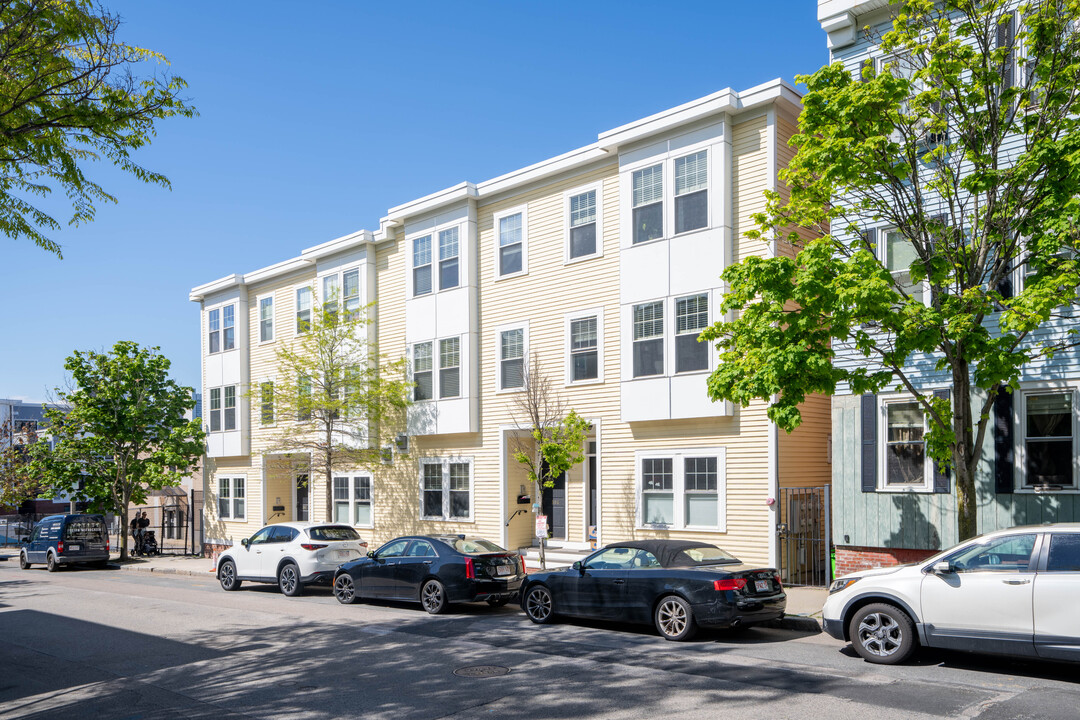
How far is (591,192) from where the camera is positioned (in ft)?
68.1

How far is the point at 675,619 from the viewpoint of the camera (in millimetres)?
11914

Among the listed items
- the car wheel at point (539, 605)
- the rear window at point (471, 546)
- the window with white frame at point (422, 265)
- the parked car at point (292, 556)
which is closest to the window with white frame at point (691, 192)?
the rear window at point (471, 546)

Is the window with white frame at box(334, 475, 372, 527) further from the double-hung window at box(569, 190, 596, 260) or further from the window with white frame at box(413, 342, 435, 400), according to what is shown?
the double-hung window at box(569, 190, 596, 260)

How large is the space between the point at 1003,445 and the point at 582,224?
10.5 meters

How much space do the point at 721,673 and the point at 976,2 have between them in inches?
381

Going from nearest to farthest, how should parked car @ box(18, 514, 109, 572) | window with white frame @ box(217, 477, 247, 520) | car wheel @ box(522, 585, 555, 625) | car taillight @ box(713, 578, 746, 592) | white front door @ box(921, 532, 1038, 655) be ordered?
1. white front door @ box(921, 532, 1038, 655)
2. car taillight @ box(713, 578, 746, 592)
3. car wheel @ box(522, 585, 555, 625)
4. parked car @ box(18, 514, 109, 572)
5. window with white frame @ box(217, 477, 247, 520)

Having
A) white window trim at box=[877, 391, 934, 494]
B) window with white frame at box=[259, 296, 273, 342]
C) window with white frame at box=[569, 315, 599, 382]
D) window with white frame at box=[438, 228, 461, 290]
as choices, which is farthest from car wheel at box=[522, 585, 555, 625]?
window with white frame at box=[259, 296, 273, 342]

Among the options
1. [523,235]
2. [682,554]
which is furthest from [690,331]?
[682,554]

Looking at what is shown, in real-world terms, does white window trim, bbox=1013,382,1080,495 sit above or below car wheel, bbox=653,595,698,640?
above

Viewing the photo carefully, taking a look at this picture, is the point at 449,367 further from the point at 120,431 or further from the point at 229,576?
the point at 120,431

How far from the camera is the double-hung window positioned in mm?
20734

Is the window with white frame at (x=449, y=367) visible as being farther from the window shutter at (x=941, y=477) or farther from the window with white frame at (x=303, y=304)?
the window shutter at (x=941, y=477)

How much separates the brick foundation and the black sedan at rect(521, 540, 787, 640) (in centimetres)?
388

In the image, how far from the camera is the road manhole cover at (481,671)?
392 inches
